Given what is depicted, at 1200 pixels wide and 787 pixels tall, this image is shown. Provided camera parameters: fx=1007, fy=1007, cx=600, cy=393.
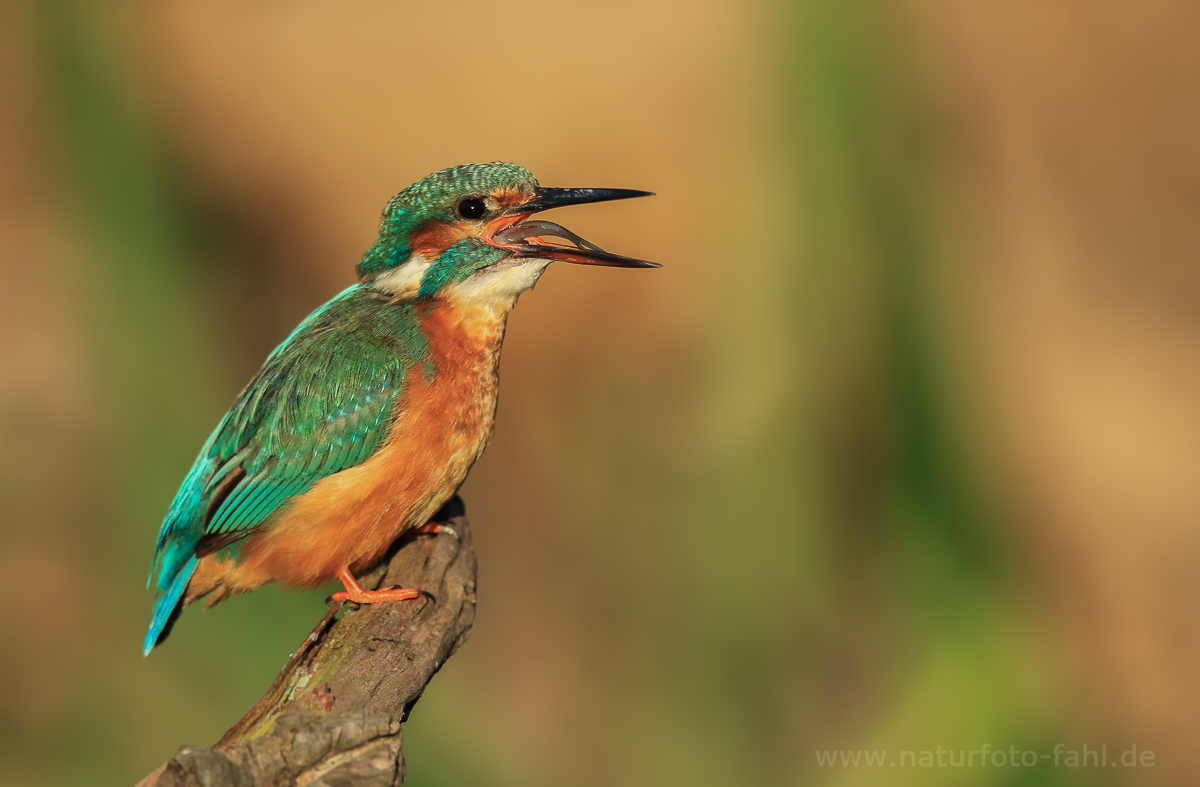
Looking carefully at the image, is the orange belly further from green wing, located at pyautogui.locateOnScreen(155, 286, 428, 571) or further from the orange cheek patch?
the orange cheek patch

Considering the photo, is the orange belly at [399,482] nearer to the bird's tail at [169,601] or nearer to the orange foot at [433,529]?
the bird's tail at [169,601]

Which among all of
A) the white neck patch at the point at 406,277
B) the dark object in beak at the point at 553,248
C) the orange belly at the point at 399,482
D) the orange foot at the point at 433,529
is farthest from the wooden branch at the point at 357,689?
the dark object in beak at the point at 553,248

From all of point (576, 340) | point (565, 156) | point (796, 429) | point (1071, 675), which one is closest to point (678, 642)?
point (796, 429)

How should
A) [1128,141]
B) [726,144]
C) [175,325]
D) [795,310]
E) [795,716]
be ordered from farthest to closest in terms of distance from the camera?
[1128,141] → [726,144] → [795,716] → [795,310] → [175,325]

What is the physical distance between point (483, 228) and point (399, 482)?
26.4 inches

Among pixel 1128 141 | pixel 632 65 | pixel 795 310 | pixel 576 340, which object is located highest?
pixel 632 65

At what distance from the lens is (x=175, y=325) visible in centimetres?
307

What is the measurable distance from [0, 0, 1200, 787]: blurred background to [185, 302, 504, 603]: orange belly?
256mm

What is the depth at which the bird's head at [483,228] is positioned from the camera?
252 cm

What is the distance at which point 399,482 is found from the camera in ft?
8.04

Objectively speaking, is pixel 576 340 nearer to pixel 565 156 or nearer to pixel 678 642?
pixel 565 156

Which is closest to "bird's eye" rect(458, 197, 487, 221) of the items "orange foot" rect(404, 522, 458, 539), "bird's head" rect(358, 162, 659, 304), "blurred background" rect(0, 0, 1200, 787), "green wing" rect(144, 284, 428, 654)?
"bird's head" rect(358, 162, 659, 304)

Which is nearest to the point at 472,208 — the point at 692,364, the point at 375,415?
the point at 375,415

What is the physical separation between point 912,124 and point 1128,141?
3649 mm
